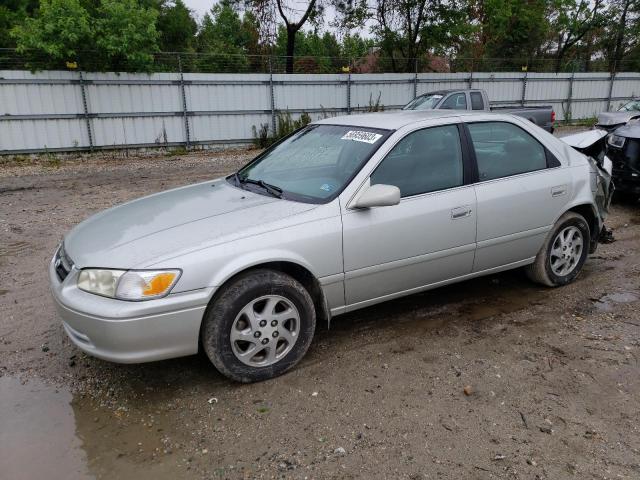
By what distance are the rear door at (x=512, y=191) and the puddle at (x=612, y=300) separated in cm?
69

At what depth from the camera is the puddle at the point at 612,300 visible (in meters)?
4.47

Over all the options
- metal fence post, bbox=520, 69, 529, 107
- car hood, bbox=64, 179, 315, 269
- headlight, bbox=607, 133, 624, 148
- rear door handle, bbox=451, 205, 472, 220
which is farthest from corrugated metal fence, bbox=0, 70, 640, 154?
rear door handle, bbox=451, 205, 472, 220

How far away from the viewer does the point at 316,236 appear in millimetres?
3367

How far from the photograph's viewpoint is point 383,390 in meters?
3.29

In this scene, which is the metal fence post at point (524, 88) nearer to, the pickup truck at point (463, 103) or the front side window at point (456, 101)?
the pickup truck at point (463, 103)

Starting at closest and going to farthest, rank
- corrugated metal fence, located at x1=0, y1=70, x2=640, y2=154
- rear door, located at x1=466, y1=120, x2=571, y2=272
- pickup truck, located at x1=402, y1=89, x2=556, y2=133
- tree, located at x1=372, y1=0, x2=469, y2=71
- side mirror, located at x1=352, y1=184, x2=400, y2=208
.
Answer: side mirror, located at x1=352, y1=184, x2=400, y2=208 < rear door, located at x1=466, y1=120, x2=571, y2=272 < pickup truck, located at x1=402, y1=89, x2=556, y2=133 < corrugated metal fence, located at x1=0, y1=70, x2=640, y2=154 < tree, located at x1=372, y1=0, x2=469, y2=71

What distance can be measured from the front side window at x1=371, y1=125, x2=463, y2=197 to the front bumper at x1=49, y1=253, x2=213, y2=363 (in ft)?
5.06

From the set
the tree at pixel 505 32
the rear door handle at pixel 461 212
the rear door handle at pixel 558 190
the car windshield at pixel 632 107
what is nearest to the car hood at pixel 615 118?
the car windshield at pixel 632 107

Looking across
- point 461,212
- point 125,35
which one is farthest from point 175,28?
point 461,212

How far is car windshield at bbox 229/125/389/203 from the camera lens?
3693 mm

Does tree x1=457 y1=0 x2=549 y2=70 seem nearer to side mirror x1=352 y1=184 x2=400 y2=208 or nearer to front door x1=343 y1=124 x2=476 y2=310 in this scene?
front door x1=343 y1=124 x2=476 y2=310

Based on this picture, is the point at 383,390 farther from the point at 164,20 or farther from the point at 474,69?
the point at 164,20

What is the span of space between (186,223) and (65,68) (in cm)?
1243

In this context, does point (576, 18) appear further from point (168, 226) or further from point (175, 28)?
point (168, 226)
